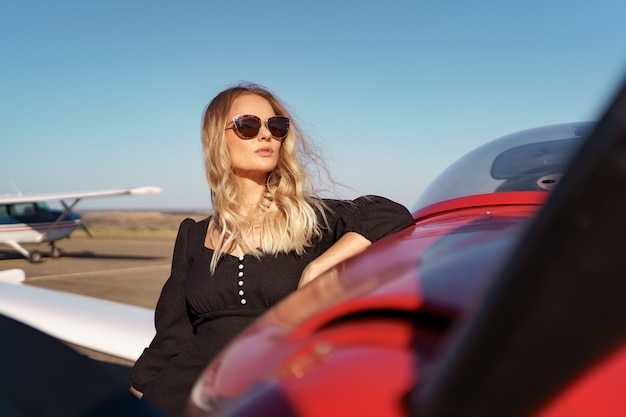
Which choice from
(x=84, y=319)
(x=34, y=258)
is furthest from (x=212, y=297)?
(x=34, y=258)

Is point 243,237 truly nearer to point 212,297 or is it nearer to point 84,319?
point 212,297

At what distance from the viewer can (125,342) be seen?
124 inches

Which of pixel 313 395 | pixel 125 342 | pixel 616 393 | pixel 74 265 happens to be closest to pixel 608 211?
pixel 616 393

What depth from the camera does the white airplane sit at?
16.1m

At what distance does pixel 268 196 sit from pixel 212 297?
54 centimetres

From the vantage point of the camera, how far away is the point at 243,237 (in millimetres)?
1987

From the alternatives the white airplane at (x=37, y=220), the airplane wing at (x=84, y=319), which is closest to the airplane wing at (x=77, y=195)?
the white airplane at (x=37, y=220)

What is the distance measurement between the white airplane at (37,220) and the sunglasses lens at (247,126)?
15.7m

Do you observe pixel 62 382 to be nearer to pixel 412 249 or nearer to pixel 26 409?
pixel 26 409

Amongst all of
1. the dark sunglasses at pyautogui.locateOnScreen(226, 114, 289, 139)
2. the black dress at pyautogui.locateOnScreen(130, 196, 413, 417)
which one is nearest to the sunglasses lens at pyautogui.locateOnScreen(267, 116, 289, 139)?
the dark sunglasses at pyautogui.locateOnScreen(226, 114, 289, 139)

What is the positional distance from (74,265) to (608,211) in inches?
644

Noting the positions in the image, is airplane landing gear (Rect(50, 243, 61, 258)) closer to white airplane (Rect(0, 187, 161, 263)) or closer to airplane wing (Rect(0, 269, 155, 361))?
white airplane (Rect(0, 187, 161, 263))

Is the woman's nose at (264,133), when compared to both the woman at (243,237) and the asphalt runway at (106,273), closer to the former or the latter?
the woman at (243,237)

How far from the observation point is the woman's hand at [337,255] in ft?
4.87
